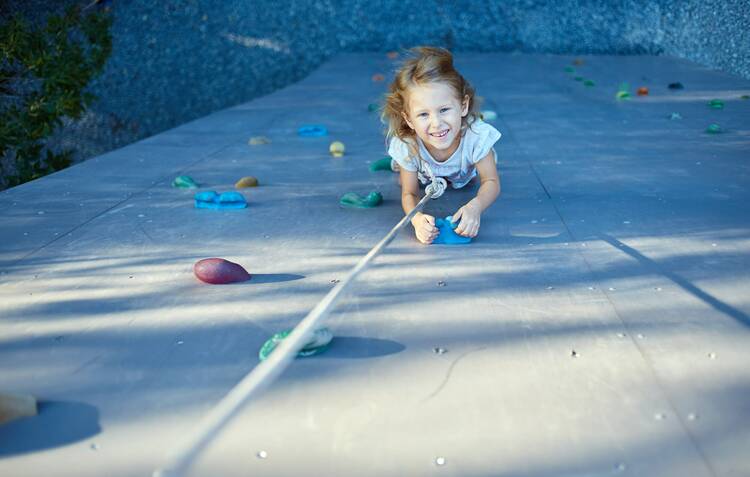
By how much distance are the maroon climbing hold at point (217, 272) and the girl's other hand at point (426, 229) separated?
51cm

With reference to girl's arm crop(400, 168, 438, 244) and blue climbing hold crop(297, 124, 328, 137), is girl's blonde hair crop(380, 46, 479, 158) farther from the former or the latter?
blue climbing hold crop(297, 124, 328, 137)

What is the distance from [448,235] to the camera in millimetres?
2029

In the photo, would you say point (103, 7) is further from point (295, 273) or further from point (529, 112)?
point (295, 273)

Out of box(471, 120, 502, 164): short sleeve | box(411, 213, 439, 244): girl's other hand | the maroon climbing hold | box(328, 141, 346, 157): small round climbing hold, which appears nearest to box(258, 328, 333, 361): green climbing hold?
the maroon climbing hold

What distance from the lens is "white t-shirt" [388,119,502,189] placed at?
231 cm

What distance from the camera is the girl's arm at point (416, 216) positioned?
201cm

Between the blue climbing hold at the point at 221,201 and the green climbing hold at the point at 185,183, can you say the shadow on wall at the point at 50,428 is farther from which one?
the green climbing hold at the point at 185,183

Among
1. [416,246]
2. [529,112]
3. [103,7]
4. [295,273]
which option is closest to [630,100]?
[529,112]

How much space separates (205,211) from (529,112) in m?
Result: 2.45

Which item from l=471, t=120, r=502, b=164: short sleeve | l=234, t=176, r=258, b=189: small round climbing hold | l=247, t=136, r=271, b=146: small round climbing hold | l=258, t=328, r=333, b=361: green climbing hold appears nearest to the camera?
l=258, t=328, r=333, b=361: green climbing hold

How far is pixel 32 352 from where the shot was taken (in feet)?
4.74

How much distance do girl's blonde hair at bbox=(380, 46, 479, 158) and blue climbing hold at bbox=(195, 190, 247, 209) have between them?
0.54 m

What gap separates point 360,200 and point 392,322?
946 mm

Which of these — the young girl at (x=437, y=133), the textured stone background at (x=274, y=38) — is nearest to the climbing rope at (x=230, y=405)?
the young girl at (x=437, y=133)
